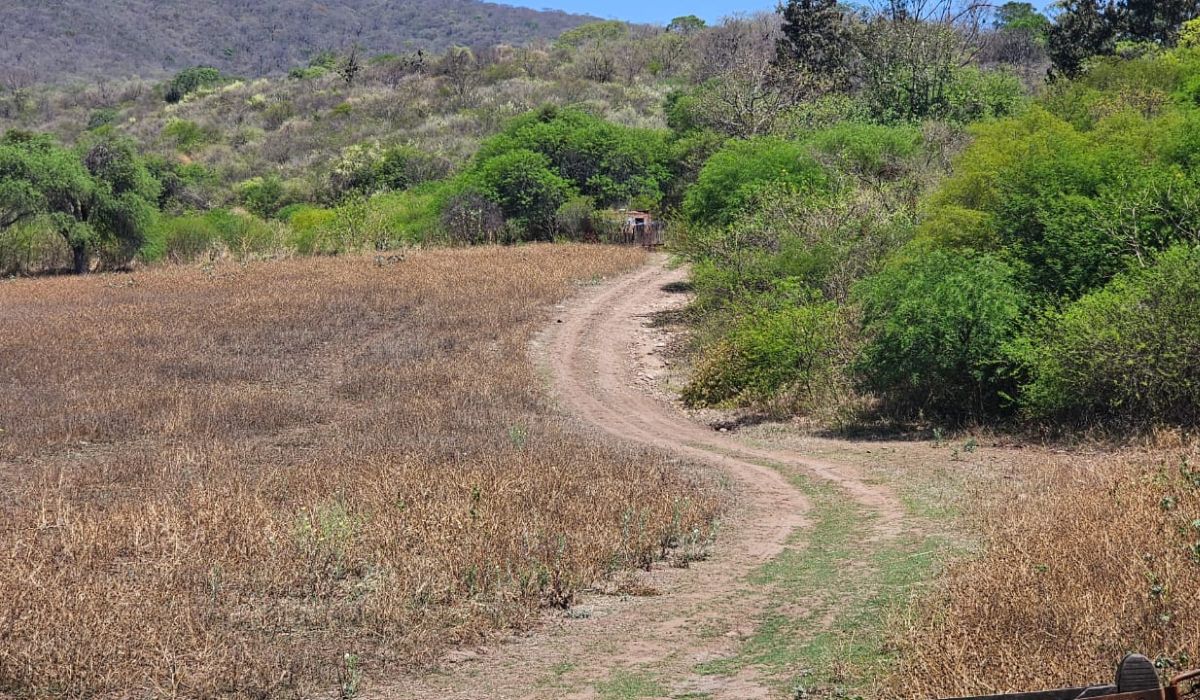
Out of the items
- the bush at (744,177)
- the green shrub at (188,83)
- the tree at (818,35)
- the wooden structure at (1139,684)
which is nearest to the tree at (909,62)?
the tree at (818,35)

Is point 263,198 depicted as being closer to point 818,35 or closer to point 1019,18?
point 818,35

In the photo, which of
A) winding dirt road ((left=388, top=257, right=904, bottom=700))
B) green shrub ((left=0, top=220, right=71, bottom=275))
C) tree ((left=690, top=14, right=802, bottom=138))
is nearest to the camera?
winding dirt road ((left=388, top=257, right=904, bottom=700))

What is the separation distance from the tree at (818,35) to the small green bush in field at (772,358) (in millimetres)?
40547

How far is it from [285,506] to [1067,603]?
7.58 m

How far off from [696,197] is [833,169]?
14.2 ft

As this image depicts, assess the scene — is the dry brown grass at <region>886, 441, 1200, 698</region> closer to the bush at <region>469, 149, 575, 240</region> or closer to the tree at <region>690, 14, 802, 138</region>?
the tree at <region>690, 14, 802, 138</region>

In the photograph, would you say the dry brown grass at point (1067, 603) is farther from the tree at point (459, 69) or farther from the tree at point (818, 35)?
the tree at point (459, 69)

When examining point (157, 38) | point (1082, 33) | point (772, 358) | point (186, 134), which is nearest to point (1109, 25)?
point (1082, 33)

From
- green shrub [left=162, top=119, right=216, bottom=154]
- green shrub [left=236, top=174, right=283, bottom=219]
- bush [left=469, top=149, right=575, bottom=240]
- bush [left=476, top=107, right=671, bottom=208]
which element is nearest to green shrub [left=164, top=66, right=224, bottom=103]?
green shrub [left=162, top=119, right=216, bottom=154]

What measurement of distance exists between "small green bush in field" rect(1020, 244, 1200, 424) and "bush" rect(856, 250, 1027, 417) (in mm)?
977

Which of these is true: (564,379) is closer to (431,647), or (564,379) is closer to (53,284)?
(431,647)

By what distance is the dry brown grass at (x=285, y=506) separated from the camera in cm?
727

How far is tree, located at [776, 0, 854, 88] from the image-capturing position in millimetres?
59562

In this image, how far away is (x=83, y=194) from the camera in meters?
44.4
